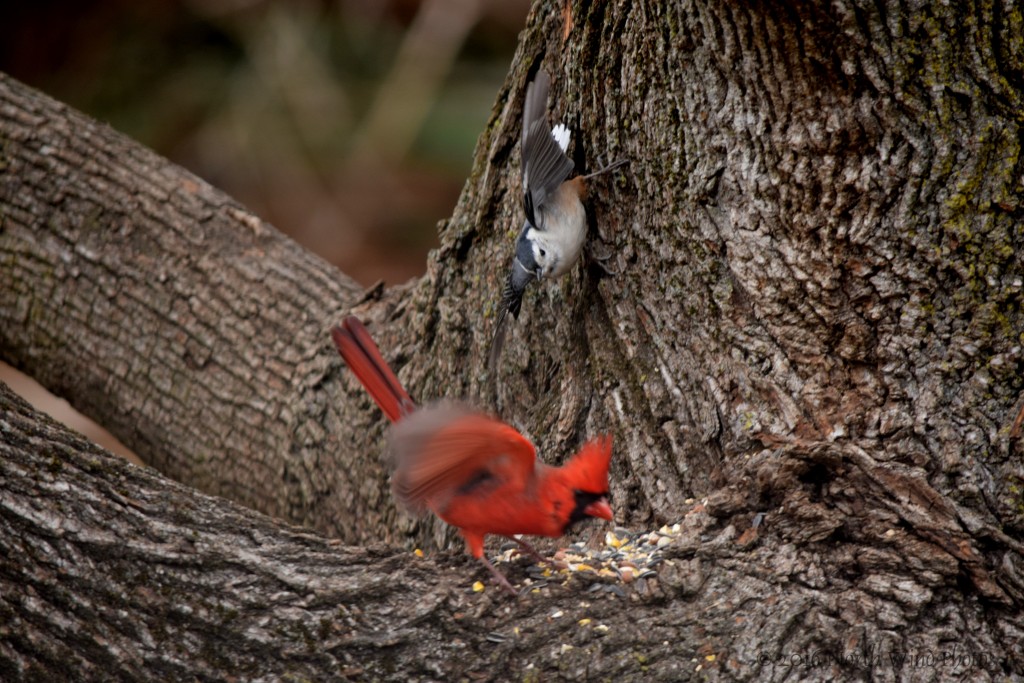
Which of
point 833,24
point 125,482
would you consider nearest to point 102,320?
point 125,482

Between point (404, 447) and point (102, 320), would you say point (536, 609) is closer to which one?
point (404, 447)

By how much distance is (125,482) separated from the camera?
7.66 ft

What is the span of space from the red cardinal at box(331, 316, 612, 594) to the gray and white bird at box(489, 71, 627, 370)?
0.58 meters

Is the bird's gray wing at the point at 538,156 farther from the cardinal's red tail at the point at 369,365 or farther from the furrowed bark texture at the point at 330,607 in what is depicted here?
the furrowed bark texture at the point at 330,607

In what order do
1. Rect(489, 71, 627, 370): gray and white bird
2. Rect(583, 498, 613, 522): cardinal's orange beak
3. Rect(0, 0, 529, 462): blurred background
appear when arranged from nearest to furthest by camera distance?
Rect(583, 498, 613, 522): cardinal's orange beak, Rect(489, 71, 627, 370): gray and white bird, Rect(0, 0, 529, 462): blurred background

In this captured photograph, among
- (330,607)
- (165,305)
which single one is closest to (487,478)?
(330,607)

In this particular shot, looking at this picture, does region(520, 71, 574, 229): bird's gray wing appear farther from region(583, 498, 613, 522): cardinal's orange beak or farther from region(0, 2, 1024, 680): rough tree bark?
region(583, 498, 613, 522): cardinal's orange beak

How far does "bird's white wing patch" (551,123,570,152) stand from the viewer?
2.97 m

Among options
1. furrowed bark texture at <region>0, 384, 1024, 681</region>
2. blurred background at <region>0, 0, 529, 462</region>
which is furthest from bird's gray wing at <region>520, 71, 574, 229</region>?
blurred background at <region>0, 0, 529, 462</region>

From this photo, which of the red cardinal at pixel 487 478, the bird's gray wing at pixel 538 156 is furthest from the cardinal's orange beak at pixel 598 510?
the bird's gray wing at pixel 538 156

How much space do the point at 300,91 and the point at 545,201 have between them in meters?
4.92

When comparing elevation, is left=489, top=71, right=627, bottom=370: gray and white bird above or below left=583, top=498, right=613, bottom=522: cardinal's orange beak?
above

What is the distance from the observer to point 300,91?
24.3 feet

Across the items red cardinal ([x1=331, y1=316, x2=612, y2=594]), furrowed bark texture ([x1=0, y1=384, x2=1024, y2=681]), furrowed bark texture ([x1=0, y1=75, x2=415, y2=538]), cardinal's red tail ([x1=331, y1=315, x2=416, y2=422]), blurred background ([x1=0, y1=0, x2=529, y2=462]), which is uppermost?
blurred background ([x1=0, y1=0, x2=529, y2=462])
